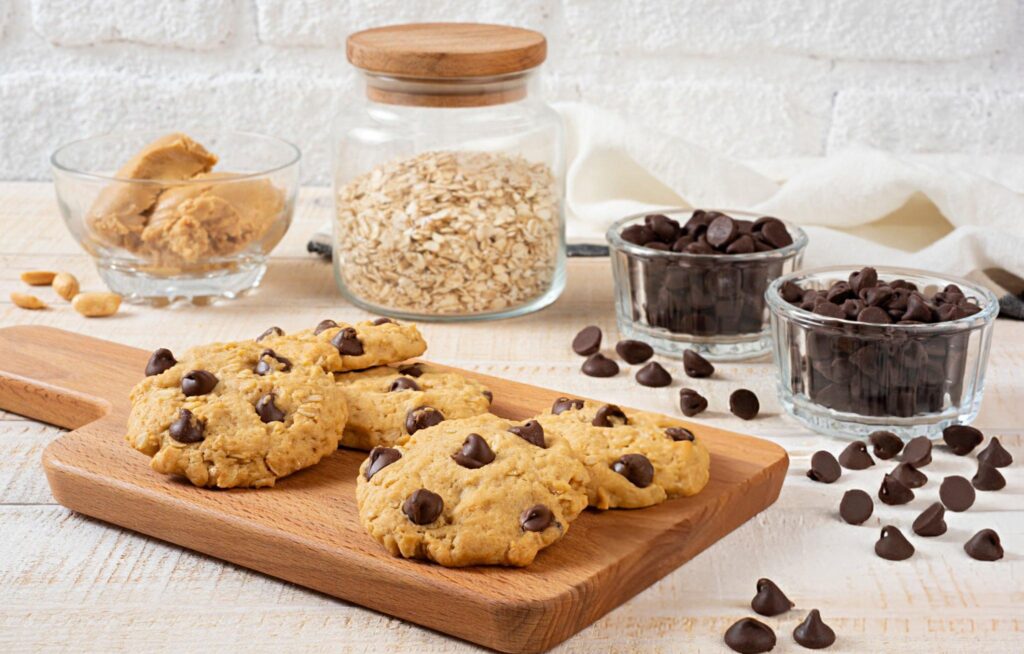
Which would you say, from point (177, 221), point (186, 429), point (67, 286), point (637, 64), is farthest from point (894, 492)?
point (637, 64)

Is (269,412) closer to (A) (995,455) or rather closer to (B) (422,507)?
(B) (422,507)

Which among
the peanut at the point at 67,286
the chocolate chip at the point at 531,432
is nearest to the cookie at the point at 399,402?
the chocolate chip at the point at 531,432

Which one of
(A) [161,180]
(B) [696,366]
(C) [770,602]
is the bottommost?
(B) [696,366]

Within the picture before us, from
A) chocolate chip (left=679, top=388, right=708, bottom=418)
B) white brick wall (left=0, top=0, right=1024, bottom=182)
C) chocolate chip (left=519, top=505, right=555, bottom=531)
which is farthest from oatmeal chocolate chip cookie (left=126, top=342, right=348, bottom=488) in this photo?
white brick wall (left=0, top=0, right=1024, bottom=182)

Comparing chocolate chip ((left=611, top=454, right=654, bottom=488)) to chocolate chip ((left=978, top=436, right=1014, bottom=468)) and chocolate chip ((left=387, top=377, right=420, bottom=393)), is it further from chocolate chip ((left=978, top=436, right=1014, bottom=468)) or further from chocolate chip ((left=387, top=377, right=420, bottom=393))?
chocolate chip ((left=978, top=436, right=1014, bottom=468))

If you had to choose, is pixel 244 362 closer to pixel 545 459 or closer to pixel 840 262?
pixel 545 459
